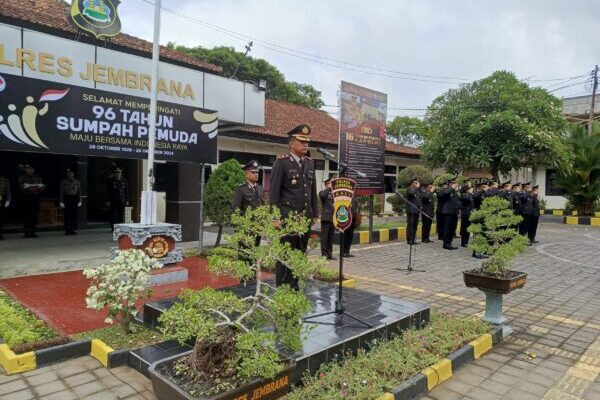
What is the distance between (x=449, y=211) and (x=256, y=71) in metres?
19.1

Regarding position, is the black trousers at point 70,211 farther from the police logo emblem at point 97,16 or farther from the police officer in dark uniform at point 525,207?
the police officer in dark uniform at point 525,207

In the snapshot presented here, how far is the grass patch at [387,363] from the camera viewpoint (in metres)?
3.11

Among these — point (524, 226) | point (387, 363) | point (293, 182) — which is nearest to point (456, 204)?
point (524, 226)

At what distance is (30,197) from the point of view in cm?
932

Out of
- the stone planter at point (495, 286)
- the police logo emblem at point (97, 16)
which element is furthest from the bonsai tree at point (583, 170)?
the police logo emblem at point (97, 16)

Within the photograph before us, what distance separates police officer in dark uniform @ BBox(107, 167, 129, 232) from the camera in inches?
422

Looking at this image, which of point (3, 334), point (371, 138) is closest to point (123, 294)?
point (3, 334)

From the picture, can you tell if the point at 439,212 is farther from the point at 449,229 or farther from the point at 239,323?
the point at 239,323

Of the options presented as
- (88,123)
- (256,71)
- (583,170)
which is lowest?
(88,123)

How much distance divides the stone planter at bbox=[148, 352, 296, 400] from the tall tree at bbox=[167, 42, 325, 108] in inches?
901

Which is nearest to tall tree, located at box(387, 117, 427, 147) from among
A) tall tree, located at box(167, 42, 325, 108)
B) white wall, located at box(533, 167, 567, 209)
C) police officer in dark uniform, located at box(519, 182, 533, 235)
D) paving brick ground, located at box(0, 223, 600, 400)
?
tall tree, located at box(167, 42, 325, 108)

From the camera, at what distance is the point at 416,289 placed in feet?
21.7

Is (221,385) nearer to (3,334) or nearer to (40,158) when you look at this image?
(3,334)

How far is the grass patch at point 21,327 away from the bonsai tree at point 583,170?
19.2 m
